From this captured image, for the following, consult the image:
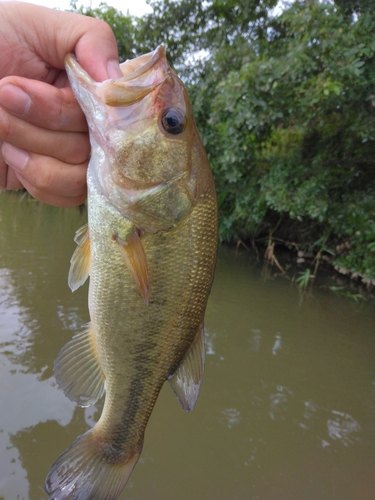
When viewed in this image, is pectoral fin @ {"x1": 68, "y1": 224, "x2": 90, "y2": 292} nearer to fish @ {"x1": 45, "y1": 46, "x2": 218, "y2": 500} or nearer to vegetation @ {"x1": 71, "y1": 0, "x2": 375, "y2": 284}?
fish @ {"x1": 45, "y1": 46, "x2": 218, "y2": 500}

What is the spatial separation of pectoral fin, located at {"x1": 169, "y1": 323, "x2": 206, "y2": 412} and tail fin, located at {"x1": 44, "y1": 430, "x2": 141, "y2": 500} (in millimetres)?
337

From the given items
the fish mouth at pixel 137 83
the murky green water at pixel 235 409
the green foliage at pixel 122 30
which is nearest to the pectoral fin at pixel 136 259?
the fish mouth at pixel 137 83

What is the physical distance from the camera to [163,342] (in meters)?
1.35

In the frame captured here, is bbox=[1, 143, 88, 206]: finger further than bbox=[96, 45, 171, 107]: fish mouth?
Yes

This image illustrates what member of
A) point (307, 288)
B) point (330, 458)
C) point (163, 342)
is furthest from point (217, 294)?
point (163, 342)

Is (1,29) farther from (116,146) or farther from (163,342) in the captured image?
(163,342)

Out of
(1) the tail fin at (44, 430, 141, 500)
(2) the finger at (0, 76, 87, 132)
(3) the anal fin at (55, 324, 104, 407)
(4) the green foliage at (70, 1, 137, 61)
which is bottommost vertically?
(1) the tail fin at (44, 430, 141, 500)

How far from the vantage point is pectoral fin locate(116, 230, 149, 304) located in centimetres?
121

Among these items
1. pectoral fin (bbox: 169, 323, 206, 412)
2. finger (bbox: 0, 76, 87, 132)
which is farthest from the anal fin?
finger (bbox: 0, 76, 87, 132)

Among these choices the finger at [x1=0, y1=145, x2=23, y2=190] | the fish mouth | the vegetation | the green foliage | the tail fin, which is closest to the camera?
the fish mouth

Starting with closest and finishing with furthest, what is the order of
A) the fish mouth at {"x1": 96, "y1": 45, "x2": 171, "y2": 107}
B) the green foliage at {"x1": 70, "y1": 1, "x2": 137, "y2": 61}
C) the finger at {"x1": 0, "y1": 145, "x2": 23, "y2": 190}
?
the fish mouth at {"x1": 96, "y1": 45, "x2": 171, "y2": 107}, the finger at {"x1": 0, "y1": 145, "x2": 23, "y2": 190}, the green foliage at {"x1": 70, "y1": 1, "x2": 137, "y2": 61}

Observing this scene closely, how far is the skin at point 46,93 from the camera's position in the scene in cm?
123

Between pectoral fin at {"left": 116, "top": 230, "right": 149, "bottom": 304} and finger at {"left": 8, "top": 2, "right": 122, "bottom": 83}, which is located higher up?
finger at {"left": 8, "top": 2, "right": 122, "bottom": 83}

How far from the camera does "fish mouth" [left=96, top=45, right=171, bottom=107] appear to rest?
3.81ft
